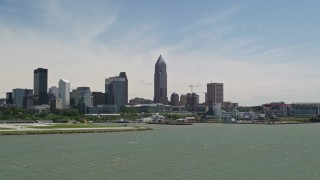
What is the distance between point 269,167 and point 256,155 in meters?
7.29

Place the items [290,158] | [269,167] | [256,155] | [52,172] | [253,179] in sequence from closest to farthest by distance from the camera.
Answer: [253,179]
[52,172]
[269,167]
[290,158]
[256,155]

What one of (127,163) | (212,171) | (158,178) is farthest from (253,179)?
(127,163)

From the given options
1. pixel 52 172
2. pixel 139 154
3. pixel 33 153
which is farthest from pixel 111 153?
pixel 52 172

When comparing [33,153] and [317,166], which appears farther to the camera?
[33,153]

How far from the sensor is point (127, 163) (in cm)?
3111

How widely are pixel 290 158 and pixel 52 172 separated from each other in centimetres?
1719

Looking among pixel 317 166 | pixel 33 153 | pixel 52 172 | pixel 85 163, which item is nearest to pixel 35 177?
pixel 52 172

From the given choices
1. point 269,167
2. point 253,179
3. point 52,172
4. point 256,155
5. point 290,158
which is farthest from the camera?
point 256,155

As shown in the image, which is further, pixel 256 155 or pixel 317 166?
pixel 256 155

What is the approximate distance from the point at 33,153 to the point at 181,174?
52.4 feet

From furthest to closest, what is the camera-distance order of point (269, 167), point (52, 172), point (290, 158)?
point (290, 158) < point (269, 167) < point (52, 172)

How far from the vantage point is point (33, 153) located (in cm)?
3750

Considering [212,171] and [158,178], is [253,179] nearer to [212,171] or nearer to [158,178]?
[212,171]

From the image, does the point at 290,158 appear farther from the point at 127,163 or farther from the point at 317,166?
the point at 127,163
